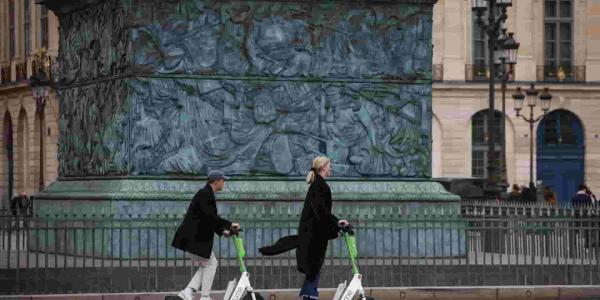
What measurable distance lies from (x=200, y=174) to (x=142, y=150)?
0.92 meters

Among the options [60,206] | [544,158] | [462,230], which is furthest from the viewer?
[544,158]

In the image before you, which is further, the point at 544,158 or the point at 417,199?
the point at 544,158

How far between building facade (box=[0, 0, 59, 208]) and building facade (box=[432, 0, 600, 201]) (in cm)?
1371

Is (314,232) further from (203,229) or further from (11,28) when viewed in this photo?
(11,28)

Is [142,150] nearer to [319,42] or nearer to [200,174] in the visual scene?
[200,174]

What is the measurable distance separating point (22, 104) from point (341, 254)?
5292 cm

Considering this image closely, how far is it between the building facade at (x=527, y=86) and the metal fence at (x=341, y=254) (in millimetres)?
47681

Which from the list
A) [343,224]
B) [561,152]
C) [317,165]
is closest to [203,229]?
[317,165]

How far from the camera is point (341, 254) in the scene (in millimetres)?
30047

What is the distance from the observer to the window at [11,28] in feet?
274

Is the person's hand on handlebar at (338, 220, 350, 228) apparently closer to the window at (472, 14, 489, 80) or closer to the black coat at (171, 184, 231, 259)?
Answer: the black coat at (171, 184, 231, 259)

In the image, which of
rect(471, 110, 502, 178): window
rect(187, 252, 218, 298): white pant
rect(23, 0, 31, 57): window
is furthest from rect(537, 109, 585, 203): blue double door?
rect(187, 252, 218, 298): white pant

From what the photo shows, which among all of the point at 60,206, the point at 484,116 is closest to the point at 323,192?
the point at 60,206

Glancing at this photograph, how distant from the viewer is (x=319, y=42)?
1261 inches
